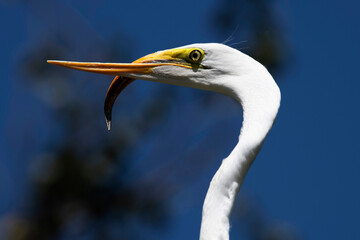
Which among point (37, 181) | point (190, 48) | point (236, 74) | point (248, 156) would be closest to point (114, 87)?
point (190, 48)

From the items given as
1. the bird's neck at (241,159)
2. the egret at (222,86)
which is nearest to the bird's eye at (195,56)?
the egret at (222,86)

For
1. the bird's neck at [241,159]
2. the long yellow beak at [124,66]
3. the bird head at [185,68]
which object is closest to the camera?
the bird's neck at [241,159]

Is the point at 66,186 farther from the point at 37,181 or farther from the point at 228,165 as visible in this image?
the point at 228,165

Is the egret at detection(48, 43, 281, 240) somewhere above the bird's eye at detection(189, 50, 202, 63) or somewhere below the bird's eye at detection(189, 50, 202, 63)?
below

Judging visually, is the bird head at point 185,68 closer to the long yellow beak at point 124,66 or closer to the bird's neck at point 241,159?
the long yellow beak at point 124,66

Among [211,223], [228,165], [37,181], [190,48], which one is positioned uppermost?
[190,48]

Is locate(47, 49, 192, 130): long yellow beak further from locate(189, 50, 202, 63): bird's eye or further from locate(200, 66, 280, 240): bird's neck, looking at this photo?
locate(200, 66, 280, 240): bird's neck

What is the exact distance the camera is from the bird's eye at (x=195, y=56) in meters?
3.03

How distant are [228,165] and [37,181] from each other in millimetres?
4802

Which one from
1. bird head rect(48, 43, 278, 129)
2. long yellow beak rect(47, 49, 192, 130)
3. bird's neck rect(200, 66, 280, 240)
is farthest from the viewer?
long yellow beak rect(47, 49, 192, 130)

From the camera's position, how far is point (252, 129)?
2699 millimetres

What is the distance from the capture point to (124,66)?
3.04m

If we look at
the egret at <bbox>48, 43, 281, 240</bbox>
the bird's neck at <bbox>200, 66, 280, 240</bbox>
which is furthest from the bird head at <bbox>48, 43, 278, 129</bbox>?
the bird's neck at <bbox>200, 66, 280, 240</bbox>

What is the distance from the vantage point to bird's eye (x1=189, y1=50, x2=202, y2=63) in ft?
9.93
